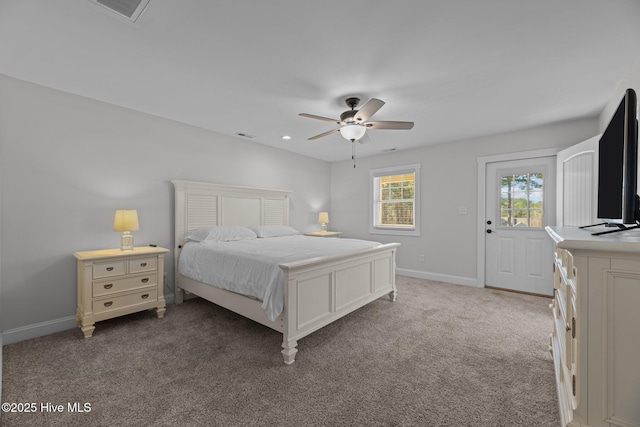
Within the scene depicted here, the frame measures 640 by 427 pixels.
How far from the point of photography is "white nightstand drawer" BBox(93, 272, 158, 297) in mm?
2652

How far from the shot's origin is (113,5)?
Result: 1.60m

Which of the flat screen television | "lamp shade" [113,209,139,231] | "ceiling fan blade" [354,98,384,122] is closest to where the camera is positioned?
the flat screen television

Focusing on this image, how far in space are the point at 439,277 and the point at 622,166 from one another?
11.9 feet

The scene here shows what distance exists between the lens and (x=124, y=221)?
2.88 metres

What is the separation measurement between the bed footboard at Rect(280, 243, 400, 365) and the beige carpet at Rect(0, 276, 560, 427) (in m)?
0.21

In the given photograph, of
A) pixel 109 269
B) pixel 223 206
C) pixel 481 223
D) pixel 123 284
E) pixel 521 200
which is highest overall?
pixel 521 200

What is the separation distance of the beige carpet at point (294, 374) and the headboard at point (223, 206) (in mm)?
1312

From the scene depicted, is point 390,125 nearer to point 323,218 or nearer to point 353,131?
point 353,131

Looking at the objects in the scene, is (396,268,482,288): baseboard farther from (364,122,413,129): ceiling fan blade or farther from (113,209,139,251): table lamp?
(113,209,139,251): table lamp

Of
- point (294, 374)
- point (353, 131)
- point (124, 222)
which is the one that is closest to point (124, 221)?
point (124, 222)

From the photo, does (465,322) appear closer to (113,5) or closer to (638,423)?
(638,423)

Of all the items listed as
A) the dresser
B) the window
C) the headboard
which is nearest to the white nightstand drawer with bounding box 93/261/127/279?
the headboard

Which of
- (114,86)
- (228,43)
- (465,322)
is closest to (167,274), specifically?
(114,86)

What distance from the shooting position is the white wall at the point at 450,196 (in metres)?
3.95
